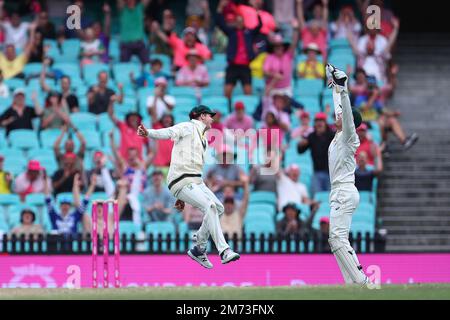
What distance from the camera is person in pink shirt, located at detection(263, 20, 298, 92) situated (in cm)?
2872

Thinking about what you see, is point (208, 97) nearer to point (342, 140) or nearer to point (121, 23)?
point (121, 23)

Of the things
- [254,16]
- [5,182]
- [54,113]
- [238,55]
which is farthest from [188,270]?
[254,16]

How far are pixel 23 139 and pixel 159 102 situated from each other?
8.44 feet

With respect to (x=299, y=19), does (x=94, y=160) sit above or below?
below

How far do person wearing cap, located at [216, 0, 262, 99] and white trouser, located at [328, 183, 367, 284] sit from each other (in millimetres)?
10258

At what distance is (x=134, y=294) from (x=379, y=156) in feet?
29.7

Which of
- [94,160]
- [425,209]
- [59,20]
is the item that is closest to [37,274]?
[94,160]

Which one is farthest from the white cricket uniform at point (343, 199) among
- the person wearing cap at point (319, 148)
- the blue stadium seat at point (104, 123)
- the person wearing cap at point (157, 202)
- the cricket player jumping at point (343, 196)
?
the blue stadium seat at point (104, 123)

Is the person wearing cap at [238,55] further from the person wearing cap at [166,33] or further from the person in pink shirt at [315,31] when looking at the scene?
the person wearing cap at [166,33]

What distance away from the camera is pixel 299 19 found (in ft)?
97.9

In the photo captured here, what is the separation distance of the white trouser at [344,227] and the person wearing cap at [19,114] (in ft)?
34.9

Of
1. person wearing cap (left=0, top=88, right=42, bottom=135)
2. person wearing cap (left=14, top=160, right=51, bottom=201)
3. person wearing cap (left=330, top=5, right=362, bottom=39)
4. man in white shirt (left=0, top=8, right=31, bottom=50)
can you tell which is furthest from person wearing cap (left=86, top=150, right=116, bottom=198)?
person wearing cap (left=330, top=5, right=362, bottom=39)

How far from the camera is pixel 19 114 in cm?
2812

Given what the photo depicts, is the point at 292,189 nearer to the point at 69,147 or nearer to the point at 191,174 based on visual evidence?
the point at 69,147
